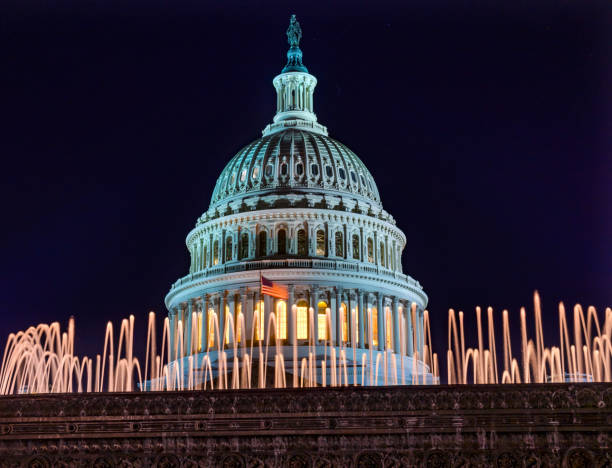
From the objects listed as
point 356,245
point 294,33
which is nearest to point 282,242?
point 356,245

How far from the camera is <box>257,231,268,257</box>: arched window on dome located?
7850cm

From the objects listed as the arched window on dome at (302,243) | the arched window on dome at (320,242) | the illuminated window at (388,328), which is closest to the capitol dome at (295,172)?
the arched window on dome at (302,243)

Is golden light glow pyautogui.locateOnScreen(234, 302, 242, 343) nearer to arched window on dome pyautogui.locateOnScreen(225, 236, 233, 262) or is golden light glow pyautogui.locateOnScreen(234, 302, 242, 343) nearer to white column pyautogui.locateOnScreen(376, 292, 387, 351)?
arched window on dome pyautogui.locateOnScreen(225, 236, 233, 262)

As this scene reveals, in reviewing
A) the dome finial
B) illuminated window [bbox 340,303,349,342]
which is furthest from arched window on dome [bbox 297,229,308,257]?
the dome finial

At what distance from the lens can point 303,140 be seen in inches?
3366

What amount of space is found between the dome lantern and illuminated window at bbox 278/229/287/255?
1394 centimetres

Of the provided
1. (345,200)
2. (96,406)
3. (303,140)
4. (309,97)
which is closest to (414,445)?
(96,406)

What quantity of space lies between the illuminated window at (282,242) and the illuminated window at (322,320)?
6021mm

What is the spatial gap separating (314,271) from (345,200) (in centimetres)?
904

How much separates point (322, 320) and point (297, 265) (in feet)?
16.6

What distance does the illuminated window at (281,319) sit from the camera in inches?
2874

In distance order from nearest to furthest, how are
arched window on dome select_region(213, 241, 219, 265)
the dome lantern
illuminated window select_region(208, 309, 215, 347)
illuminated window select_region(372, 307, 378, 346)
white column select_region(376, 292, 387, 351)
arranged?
white column select_region(376, 292, 387, 351), illuminated window select_region(208, 309, 215, 347), illuminated window select_region(372, 307, 378, 346), arched window on dome select_region(213, 241, 219, 265), the dome lantern

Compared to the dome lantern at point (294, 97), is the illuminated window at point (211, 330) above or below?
below

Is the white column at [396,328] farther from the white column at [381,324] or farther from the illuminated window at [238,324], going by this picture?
the illuminated window at [238,324]
